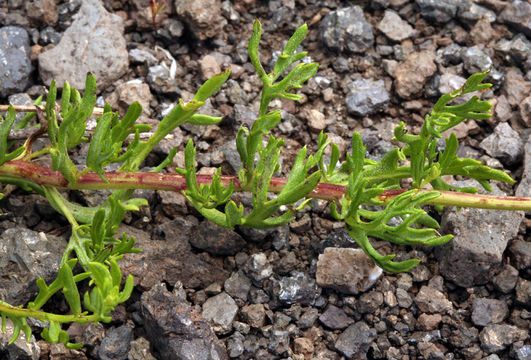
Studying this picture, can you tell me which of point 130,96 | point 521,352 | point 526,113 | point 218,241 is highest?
point 130,96

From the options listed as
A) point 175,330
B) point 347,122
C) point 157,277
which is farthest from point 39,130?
point 347,122

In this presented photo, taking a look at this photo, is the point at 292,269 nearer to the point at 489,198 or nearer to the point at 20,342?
the point at 489,198

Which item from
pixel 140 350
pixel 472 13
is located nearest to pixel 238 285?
pixel 140 350

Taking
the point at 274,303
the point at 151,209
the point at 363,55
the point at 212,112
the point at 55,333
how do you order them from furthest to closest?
the point at 363,55, the point at 212,112, the point at 151,209, the point at 274,303, the point at 55,333

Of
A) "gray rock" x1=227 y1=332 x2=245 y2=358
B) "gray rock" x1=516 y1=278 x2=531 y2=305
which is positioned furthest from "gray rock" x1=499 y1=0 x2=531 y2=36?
"gray rock" x1=227 y1=332 x2=245 y2=358

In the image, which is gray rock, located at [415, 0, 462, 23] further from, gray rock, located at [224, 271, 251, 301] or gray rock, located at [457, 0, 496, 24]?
gray rock, located at [224, 271, 251, 301]

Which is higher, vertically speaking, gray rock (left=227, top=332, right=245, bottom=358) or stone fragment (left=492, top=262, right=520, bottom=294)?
gray rock (left=227, top=332, right=245, bottom=358)

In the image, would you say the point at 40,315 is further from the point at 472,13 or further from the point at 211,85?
the point at 472,13
